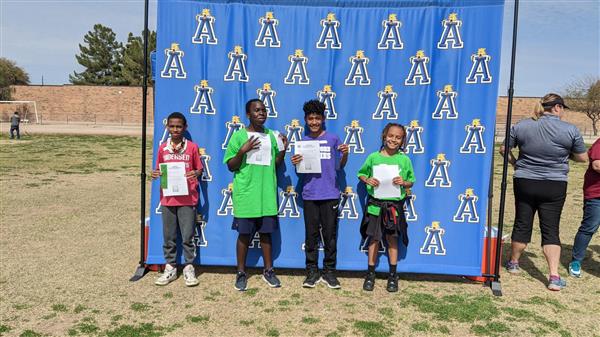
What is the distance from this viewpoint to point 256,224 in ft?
14.6

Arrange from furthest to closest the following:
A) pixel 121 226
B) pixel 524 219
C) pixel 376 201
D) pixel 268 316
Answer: pixel 121 226
pixel 524 219
pixel 376 201
pixel 268 316

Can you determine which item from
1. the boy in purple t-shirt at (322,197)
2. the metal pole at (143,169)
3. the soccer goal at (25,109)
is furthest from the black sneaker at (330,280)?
the soccer goal at (25,109)

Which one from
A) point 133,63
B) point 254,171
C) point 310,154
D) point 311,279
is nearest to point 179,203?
point 254,171

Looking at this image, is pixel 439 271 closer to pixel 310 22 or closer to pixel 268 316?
pixel 268 316

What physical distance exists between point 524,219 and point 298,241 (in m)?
2.43

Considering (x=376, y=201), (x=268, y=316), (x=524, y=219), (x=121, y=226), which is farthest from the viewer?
(x=121, y=226)

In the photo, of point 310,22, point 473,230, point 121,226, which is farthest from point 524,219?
point 121,226

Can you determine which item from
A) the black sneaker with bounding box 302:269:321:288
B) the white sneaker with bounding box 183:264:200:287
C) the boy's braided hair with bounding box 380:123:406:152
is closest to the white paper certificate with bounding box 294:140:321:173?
the boy's braided hair with bounding box 380:123:406:152

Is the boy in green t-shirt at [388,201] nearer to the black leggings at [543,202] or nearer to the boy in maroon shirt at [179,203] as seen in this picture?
the black leggings at [543,202]

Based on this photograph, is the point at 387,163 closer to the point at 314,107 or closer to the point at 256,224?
the point at 314,107

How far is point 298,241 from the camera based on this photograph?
15.9ft

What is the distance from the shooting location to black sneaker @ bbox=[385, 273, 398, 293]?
4426 mm

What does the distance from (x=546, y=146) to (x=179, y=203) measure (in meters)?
3.73

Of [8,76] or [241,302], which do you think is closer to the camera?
[241,302]
